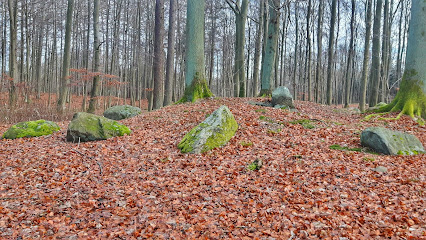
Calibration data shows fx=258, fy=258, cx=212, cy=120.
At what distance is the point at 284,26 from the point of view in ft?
78.3

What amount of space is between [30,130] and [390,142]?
10407mm

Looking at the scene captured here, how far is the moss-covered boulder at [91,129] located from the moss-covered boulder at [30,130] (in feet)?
6.00

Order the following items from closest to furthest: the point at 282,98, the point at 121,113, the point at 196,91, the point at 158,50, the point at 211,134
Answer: the point at 211,134 → the point at 282,98 → the point at 196,91 → the point at 121,113 → the point at 158,50

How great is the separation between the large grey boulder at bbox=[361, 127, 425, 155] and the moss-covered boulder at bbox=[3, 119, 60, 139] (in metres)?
9.53

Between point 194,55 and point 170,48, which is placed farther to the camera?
point 170,48

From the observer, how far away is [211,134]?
21.1 ft

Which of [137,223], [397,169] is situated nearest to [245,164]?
[137,223]

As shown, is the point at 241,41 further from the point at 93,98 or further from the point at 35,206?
the point at 35,206

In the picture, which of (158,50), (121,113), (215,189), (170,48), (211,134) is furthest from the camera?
(170,48)

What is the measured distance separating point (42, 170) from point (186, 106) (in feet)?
17.8

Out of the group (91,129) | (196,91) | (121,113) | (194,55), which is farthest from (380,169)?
(121,113)

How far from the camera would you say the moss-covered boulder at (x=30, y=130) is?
8.25 metres

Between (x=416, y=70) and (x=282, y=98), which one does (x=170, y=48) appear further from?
(x=416, y=70)

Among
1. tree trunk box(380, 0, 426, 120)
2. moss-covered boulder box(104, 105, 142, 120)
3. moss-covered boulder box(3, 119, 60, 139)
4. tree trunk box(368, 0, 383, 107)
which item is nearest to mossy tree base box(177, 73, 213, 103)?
moss-covered boulder box(104, 105, 142, 120)
